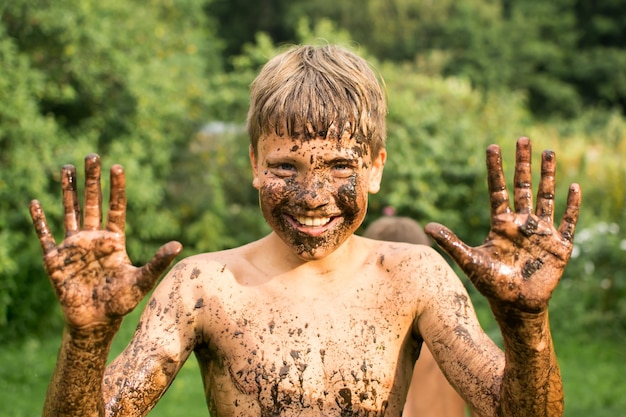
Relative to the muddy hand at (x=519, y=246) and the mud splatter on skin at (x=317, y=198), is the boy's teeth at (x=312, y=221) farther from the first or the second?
the muddy hand at (x=519, y=246)

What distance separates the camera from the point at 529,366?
1981 mm

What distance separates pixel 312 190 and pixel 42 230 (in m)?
0.70

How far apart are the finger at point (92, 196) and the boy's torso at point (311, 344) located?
489 mm

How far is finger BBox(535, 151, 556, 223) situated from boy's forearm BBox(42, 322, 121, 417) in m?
1.05

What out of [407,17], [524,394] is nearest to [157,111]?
[524,394]

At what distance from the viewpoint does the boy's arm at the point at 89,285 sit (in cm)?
191

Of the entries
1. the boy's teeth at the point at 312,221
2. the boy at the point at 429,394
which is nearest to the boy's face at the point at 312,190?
the boy's teeth at the point at 312,221

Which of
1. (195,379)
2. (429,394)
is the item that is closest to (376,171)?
(429,394)

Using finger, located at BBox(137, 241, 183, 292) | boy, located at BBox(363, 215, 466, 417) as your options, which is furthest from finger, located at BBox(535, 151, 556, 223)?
boy, located at BBox(363, 215, 466, 417)

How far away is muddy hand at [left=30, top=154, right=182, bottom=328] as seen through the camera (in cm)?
190

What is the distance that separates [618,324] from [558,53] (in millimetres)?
24999

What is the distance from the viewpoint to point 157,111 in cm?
903

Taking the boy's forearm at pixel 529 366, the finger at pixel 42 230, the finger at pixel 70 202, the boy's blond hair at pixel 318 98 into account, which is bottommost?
the boy's forearm at pixel 529 366

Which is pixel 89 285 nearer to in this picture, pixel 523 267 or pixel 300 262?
pixel 300 262
